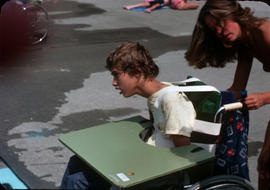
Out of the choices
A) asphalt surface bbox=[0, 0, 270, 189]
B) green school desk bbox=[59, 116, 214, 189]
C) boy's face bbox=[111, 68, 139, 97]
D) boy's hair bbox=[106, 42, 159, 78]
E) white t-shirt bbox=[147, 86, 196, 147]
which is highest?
boy's hair bbox=[106, 42, 159, 78]

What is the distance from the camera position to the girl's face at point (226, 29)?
280 cm

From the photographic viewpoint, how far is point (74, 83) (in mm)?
6918

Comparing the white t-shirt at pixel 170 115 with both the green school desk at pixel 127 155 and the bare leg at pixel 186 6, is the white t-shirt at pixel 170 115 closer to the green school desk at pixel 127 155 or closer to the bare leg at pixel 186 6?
the green school desk at pixel 127 155

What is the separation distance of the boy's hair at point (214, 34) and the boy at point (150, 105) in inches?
10.3

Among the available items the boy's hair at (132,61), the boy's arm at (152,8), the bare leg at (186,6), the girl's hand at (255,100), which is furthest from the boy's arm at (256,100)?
the bare leg at (186,6)

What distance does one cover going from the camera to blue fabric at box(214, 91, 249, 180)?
2963mm

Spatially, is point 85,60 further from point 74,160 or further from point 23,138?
point 74,160

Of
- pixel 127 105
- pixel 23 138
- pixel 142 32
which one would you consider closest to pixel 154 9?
pixel 142 32

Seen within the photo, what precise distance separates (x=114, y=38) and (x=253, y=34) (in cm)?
669

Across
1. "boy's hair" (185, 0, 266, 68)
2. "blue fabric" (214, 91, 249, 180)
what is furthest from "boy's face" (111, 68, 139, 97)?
"blue fabric" (214, 91, 249, 180)

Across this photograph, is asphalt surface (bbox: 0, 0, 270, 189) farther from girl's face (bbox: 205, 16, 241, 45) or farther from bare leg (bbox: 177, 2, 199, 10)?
girl's face (bbox: 205, 16, 241, 45)

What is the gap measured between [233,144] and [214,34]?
63 cm

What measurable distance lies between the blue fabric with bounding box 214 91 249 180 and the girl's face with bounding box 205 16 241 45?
434 millimetres

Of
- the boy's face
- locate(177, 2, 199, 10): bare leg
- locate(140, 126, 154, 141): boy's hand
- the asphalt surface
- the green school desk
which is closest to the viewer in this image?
the green school desk
